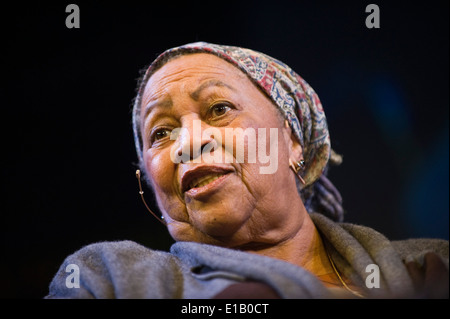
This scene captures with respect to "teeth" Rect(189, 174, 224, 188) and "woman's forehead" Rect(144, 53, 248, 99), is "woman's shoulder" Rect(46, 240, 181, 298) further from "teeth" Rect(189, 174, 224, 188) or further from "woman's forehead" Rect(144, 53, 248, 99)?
"woman's forehead" Rect(144, 53, 248, 99)

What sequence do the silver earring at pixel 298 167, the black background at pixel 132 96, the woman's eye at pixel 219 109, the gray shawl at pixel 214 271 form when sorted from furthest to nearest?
1. the black background at pixel 132 96
2. the silver earring at pixel 298 167
3. the woman's eye at pixel 219 109
4. the gray shawl at pixel 214 271

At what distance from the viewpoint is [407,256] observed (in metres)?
1.53

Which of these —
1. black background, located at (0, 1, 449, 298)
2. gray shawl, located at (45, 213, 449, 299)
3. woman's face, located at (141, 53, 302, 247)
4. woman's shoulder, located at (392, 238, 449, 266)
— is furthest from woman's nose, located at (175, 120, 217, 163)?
woman's shoulder, located at (392, 238, 449, 266)

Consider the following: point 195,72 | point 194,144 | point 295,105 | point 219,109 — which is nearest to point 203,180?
point 194,144

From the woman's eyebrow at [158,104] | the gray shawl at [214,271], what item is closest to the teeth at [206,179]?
the gray shawl at [214,271]

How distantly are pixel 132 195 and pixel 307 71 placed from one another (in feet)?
3.37

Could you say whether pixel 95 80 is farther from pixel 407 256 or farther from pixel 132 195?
pixel 407 256

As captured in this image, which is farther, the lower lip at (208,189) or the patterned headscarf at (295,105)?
the patterned headscarf at (295,105)

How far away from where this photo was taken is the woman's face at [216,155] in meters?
1.56

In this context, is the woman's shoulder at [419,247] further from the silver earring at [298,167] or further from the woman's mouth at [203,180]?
the woman's mouth at [203,180]

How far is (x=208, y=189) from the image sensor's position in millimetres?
1524

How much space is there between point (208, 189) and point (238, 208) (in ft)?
0.39

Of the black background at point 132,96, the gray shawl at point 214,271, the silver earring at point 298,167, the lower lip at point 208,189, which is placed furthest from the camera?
the black background at point 132,96

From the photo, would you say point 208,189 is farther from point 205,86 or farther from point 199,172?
point 205,86
